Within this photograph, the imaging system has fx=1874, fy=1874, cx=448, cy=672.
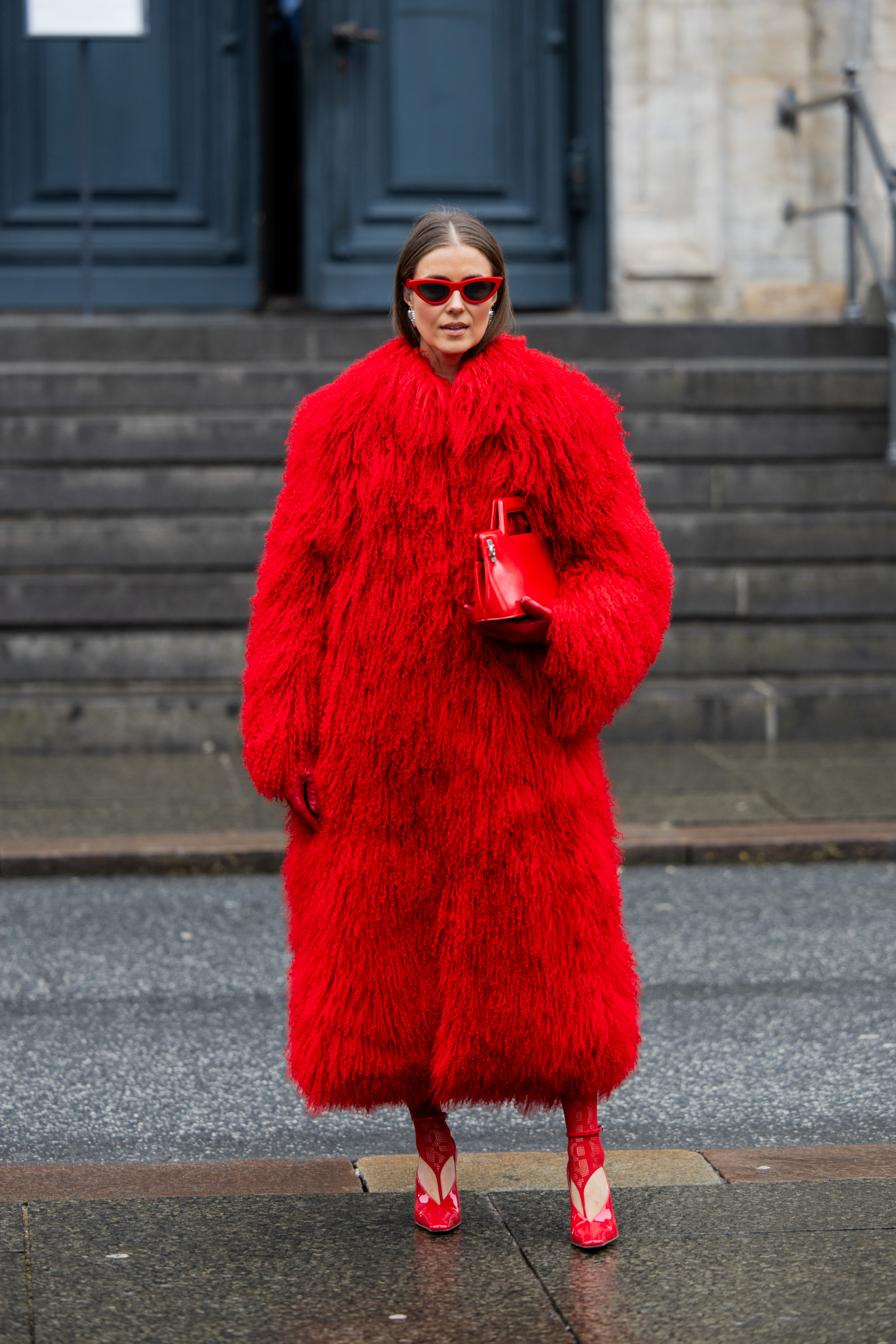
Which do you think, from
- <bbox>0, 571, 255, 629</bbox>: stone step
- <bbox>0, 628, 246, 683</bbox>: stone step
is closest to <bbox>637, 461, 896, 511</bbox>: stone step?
<bbox>0, 571, 255, 629</bbox>: stone step

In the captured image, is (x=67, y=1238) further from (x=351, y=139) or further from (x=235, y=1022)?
(x=351, y=139)

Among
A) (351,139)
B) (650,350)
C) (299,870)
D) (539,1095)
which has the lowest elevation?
(539,1095)

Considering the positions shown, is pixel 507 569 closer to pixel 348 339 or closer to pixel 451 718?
pixel 451 718

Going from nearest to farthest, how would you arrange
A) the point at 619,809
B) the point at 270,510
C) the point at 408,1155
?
the point at 408,1155 < the point at 619,809 < the point at 270,510

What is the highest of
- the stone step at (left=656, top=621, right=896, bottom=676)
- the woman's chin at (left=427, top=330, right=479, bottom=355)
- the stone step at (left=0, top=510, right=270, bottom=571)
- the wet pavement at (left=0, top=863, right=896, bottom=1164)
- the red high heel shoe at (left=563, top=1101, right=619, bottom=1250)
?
the woman's chin at (left=427, top=330, right=479, bottom=355)

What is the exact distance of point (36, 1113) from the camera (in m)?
4.30

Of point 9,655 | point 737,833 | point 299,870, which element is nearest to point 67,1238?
point 299,870

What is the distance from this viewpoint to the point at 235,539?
9242 mm

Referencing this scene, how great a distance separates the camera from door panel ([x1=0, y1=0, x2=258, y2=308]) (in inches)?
435

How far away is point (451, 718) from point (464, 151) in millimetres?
8547

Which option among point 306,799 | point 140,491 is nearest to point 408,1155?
point 306,799

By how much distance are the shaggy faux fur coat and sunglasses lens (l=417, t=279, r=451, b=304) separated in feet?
0.40

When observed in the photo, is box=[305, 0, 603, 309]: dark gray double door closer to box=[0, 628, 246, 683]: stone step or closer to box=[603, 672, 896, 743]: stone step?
box=[0, 628, 246, 683]: stone step

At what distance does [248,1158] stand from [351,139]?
814cm
